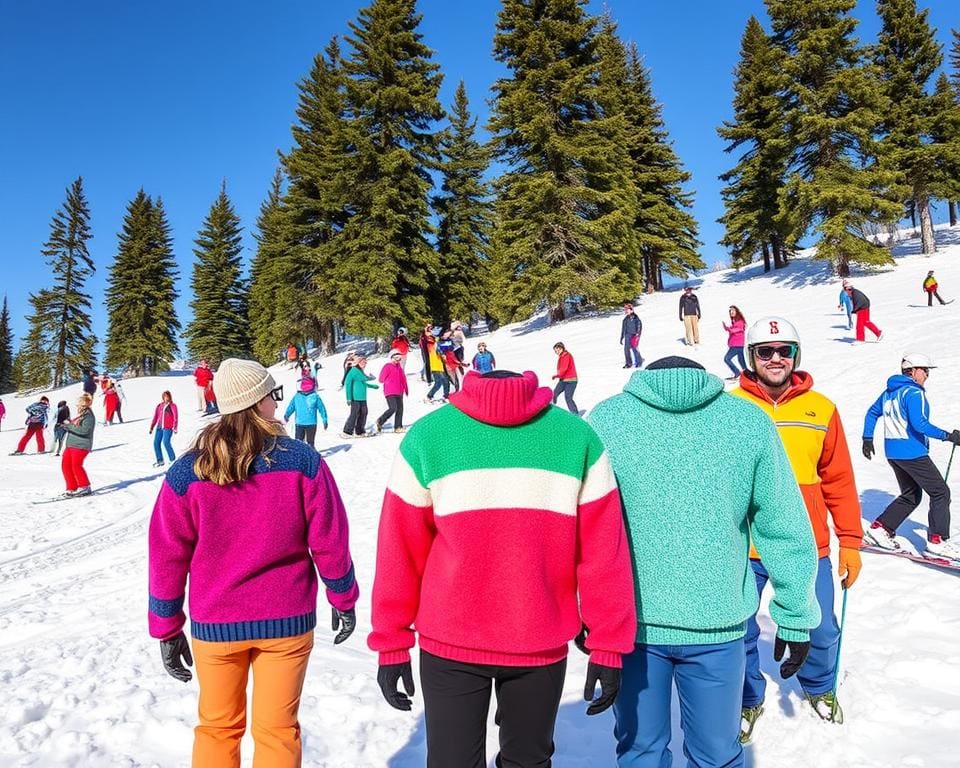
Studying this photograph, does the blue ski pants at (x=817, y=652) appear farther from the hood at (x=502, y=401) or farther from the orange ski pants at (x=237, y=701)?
the orange ski pants at (x=237, y=701)

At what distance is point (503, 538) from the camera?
74.2 inches

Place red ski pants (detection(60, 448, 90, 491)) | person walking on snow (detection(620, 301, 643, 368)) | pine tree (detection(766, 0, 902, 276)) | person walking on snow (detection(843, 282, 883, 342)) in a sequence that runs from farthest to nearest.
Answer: pine tree (detection(766, 0, 902, 276))
person walking on snow (detection(620, 301, 643, 368))
person walking on snow (detection(843, 282, 883, 342))
red ski pants (detection(60, 448, 90, 491))

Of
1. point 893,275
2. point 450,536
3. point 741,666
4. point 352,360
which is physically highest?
point 893,275

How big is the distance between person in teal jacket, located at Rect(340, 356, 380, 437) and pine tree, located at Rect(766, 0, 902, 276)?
2152 cm

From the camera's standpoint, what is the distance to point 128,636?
446 centimetres

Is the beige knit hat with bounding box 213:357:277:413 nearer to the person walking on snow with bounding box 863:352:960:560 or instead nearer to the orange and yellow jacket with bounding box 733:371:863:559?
the orange and yellow jacket with bounding box 733:371:863:559

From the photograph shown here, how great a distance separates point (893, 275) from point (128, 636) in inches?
1143

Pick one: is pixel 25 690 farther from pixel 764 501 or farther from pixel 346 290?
pixel 346 290

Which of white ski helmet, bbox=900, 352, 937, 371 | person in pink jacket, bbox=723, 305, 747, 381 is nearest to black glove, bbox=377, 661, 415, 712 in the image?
white ski helmet, bbox=900, 352, 937, 371

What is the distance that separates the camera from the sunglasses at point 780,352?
3.20 m

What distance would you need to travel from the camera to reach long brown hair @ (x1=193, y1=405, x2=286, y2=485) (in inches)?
90.4

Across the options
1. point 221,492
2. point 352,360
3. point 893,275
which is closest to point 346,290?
point 352,360

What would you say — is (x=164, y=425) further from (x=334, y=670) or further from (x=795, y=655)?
(x=795, y=655)

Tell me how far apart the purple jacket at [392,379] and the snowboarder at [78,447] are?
18.9ft
